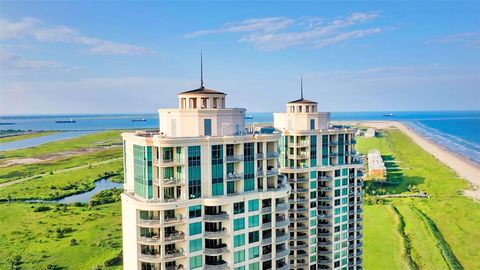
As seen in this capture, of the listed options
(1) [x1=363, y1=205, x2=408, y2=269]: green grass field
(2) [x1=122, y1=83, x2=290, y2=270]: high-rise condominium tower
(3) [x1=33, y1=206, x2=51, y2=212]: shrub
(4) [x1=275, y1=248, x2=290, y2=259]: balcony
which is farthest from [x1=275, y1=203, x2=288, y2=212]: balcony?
(3) [x1=33, y1=206, x2=51, y2=212]: shrub

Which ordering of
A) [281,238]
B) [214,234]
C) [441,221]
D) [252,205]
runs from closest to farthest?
[214,234]
[252,205]
[281,238]
[441,221]

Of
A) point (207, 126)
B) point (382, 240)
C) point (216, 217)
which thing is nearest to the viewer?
point (216, 217)

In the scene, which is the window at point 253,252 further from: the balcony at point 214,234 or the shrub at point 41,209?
the shrub at point 41,209

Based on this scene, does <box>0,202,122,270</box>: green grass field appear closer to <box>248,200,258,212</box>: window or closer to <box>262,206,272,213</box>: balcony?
<box>248,200,258,212</box>: window

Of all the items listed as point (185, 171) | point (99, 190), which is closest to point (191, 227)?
point (185, 171)

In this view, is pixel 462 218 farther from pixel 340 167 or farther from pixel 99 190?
pixel 99 190

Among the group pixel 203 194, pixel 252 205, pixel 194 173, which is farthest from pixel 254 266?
pixel 194 173

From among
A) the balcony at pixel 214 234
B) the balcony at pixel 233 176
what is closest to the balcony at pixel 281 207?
the balcony at pixel 233 176

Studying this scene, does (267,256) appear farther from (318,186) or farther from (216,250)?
(318,186)
